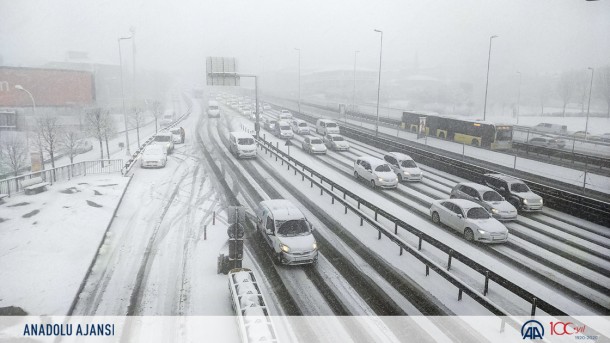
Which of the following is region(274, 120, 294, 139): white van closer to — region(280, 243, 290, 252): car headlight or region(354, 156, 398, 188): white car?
region(354, 156, 398, 188): white car

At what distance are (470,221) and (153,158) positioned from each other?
71.7 feet

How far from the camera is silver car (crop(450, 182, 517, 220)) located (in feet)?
64.7

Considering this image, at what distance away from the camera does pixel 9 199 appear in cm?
2125

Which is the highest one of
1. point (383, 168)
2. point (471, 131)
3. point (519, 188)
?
point (471, 131)

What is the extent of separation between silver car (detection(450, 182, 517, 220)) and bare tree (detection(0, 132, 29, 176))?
29.7 metres

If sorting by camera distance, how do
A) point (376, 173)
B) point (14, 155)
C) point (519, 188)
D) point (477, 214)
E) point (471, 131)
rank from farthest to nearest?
point (471, 131) → point (14, 155) → point (376, 173) → point (519, 188) → point (477, 214)

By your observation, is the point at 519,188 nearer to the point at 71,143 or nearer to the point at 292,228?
the point at 292,228

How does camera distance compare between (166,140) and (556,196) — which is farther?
(166,140)

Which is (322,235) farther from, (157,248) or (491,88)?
(491,88)

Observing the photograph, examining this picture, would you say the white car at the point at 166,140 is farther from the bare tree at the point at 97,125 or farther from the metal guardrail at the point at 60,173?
the bare tree at the point at 97,125

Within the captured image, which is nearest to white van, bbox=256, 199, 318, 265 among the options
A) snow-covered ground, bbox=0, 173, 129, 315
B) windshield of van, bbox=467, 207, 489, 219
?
snow-covered ground, bbox=0, 173, 129, 315

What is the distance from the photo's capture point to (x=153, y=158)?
30.1 m

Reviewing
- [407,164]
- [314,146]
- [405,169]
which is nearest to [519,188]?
[405,169]

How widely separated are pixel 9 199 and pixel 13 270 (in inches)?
381
